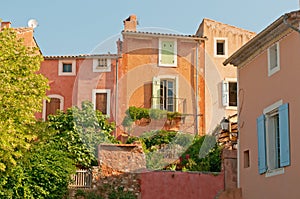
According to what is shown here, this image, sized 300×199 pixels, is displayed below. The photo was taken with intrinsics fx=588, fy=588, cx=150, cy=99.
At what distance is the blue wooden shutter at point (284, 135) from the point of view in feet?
52.4

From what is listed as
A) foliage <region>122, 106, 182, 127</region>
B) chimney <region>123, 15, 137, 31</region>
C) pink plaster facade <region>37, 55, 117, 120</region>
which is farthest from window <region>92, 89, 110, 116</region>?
chimney <region>123, 15, 137, 31</region>

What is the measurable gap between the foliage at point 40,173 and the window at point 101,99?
28.6ft

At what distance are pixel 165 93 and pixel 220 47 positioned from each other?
4.10 m

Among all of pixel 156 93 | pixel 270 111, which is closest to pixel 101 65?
pixel 156 93

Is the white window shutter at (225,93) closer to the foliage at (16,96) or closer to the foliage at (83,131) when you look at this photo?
the foliage at (83,131)

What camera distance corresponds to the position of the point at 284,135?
1620cm

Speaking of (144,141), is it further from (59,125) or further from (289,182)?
(289,182)

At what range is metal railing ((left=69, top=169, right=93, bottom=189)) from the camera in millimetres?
20980

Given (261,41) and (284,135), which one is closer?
(284,135)

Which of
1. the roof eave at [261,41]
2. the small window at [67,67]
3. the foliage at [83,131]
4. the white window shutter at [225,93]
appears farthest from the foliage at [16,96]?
the white window shutter at [225,93]

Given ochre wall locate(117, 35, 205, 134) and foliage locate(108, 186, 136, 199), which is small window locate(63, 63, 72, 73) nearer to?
ochre wall locate(117, 35, 205, 134)

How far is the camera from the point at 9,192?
19234 mm

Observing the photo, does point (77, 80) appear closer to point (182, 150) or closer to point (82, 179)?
point (182, 150)

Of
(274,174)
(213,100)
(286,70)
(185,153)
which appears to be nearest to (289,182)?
(274,174)
